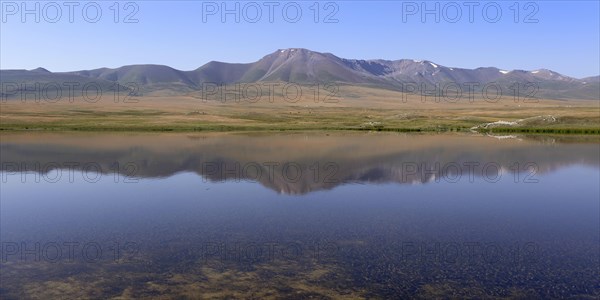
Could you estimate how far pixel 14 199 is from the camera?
98.2 feet

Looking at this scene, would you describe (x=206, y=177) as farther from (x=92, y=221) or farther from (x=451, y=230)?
(x=451, y=230)

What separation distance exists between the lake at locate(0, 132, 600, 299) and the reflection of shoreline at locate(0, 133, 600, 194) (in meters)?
0.42

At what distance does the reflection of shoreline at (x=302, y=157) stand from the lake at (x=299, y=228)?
42 cm

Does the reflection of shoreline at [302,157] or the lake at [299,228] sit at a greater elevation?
the reflection of shoreline at [302,157]

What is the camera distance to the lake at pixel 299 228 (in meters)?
15.9

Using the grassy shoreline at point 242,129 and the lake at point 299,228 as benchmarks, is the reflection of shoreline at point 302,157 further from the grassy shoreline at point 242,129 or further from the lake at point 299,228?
the grassy shoreline at point 242,129

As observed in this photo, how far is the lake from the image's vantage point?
628 inches

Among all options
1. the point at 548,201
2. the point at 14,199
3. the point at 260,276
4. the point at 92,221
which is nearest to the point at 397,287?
the point at 260,276

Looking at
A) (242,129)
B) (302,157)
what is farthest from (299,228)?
(242,129)

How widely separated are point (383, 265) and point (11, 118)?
112 metres

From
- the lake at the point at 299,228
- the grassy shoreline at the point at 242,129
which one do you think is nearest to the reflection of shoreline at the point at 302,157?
the lake at the point at 299,228

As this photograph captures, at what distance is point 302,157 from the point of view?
51.2 meters

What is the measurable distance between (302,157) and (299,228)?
28.5 m

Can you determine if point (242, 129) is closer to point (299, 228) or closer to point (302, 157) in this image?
point (302, 157)
